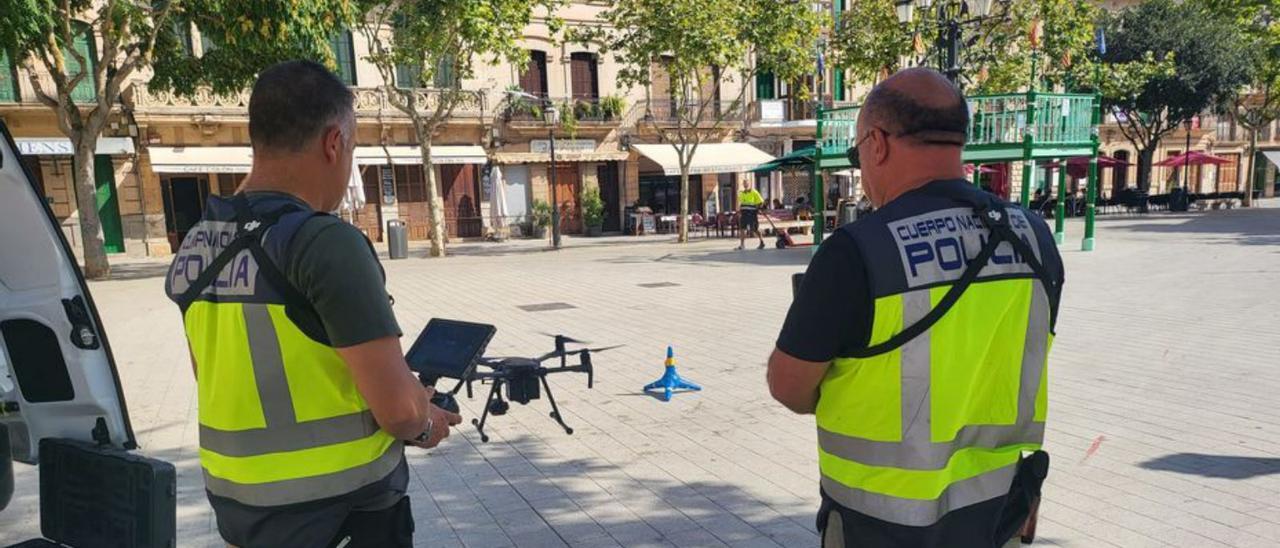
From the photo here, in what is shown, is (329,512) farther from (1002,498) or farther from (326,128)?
(1002,498)

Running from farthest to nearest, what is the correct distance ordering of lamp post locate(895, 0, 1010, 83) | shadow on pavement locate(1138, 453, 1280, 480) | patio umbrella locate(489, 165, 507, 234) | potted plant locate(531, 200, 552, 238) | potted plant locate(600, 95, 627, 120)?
potted plant locate(600, 95, 627, 120)
potted plant locate(531, 200, 552, 238)
patio umbrella locate(489, 165, 507, 234)
lamp post locate(895, 0, 1010, 83)
shadow on pavement locate(1138, 453, 1280, 480)

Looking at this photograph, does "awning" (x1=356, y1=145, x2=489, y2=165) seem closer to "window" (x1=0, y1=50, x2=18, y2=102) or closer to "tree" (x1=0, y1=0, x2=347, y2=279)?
"tree" (x1=0, y1=0, x2=347, y2=279)

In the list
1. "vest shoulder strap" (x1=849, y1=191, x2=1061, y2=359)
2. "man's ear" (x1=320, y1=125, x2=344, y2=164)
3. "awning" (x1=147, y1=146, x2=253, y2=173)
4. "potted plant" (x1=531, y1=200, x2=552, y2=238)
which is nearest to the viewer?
"vest shoulder strap" (x1=849, y1=191, x2=1061, y2=359)

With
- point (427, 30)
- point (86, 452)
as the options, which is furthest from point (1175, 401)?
point (427, 30)

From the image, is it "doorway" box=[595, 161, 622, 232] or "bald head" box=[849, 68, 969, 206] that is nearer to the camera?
"bald head" box=[849, 68, 969, 206]

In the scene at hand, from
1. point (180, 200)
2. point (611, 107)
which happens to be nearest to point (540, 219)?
point (611, 107)

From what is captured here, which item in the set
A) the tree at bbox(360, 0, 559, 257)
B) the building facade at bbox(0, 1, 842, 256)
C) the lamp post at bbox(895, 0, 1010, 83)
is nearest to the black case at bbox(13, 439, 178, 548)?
the lamp post at bbox(895, 0, 1010, 83)

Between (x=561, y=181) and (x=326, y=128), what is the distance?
25.3m

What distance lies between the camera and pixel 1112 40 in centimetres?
3014

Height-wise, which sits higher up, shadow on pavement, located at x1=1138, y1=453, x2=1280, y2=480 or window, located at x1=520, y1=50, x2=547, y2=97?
window, located at x1=520, y1=50, x2=547, y2=97

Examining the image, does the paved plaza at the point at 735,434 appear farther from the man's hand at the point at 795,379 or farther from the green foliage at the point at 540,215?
the green foliage at the point at 540,215

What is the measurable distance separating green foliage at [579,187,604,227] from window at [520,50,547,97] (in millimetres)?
3621

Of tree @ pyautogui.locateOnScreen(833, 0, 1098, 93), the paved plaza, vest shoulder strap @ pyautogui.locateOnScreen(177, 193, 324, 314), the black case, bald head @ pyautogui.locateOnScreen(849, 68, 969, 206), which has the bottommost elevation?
the paved plaza

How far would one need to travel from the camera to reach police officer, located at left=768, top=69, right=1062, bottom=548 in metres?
1.71
